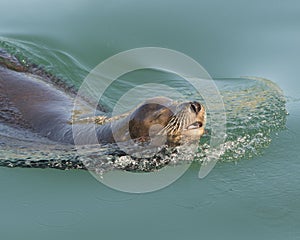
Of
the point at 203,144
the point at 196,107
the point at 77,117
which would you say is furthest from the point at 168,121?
the point at 77,117

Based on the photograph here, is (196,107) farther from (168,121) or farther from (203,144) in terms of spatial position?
(203,144)

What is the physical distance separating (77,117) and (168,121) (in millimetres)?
1372

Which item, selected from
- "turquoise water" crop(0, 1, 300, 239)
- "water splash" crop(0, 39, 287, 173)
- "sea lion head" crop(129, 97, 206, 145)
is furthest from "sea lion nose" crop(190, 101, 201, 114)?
"turquoise water" crop(0, 1, 300, 239)

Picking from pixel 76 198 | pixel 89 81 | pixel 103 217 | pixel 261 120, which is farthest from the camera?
pixel 89 81

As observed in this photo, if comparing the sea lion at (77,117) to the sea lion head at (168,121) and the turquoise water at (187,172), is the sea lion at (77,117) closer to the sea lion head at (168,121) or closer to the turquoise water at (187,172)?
the sea lion head at (168,121)

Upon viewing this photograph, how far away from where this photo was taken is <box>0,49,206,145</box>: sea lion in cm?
568

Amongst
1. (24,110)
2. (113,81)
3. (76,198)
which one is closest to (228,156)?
(76,198)

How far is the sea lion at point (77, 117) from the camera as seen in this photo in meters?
5.68

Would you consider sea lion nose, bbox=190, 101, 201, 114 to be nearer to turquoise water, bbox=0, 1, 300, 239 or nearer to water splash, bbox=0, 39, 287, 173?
water splash, bbox=0, 39, 287, 173

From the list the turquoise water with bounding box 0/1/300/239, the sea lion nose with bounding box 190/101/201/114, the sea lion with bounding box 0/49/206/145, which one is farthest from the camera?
the sea lion with bounding box 0/49/206/145

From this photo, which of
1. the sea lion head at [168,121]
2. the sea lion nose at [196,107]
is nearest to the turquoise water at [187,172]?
the sea lion head at [168,121]

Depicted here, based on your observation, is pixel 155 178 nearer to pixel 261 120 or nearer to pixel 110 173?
pixel 110 173

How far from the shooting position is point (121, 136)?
19.4 feet

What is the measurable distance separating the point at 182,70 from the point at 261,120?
189 centimetres
